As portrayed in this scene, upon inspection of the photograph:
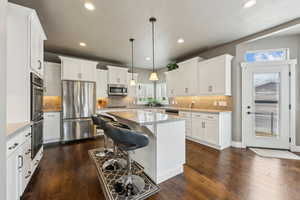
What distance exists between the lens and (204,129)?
147 inches

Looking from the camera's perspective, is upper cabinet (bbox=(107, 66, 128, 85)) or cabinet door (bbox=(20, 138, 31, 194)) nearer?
cabinet door (bbox=(20, 138, 31, 194))

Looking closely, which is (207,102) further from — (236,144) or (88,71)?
(88,71)

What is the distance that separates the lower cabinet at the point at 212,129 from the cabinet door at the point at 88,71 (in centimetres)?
360

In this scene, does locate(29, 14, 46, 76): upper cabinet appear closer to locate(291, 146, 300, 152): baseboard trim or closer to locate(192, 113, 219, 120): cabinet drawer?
locate(192, 113, 219, 120): cabinet drawer

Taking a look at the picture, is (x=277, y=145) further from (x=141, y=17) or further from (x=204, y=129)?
(x=141, y=17)

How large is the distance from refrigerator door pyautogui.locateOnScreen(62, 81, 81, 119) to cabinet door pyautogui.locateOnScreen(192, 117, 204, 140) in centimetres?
371

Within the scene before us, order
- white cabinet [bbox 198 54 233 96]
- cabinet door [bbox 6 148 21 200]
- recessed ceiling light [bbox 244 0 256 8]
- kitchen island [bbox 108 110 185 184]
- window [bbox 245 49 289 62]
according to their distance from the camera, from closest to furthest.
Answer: cabinet door [bbox 6 148 21 200]
kitchen island [bbox 108 110 185 184]
recessed ceiling light [bbox 244 0 256 8]
window [bbox 245 49 289 62]
white cabinet [bbox 198 54 233 96]

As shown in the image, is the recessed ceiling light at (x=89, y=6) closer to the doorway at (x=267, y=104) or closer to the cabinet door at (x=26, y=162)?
the cabinet door at (x=26, y=162)

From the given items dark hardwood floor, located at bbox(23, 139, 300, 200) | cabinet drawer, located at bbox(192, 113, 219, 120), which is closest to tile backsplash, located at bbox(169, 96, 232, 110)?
cabinet drawer, located at bbox(192, 113, 219, 120)

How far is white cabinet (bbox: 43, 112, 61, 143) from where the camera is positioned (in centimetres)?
384

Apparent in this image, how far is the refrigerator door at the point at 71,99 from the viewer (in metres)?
3.96

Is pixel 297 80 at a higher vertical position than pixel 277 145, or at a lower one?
higher

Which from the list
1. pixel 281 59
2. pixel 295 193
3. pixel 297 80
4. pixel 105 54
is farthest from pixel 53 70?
pixel 297 80

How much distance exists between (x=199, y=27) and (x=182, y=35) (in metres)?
0.49
